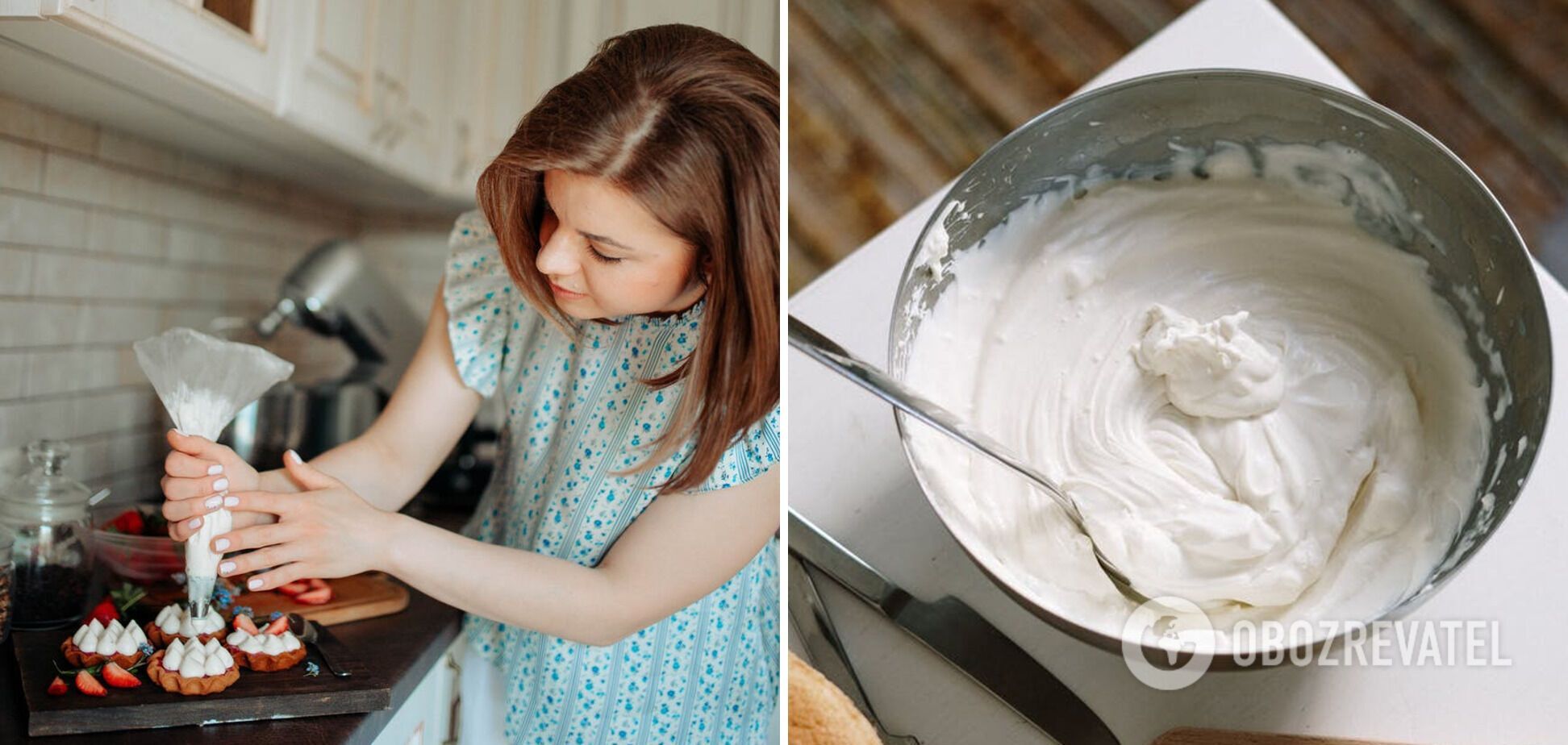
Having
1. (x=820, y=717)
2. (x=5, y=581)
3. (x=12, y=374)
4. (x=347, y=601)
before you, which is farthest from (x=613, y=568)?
(x=12, y=374)

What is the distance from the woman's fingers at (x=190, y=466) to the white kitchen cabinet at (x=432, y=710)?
19cm

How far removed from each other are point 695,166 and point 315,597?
16.8 inches

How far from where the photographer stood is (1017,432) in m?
0.78

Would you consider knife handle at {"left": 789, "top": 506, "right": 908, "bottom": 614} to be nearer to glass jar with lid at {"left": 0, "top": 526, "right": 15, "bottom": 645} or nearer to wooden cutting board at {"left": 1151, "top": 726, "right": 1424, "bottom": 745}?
wooden cutting board at {"left": 1151, "top": 726, "right": 1424, "bottom": 745}

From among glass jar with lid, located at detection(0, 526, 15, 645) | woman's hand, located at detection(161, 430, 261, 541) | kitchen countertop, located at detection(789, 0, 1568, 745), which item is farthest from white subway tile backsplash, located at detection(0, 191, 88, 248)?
kitchen countertop, located at detection(789, 0, 1568, 745)

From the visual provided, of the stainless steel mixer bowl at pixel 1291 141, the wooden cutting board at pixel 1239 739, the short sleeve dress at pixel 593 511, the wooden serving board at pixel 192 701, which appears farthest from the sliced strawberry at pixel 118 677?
the wooden cutting board at pixel 1239 739

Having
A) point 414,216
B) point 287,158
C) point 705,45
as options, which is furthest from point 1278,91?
point 414,216

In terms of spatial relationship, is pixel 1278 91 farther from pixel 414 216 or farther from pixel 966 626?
pixel 414 216

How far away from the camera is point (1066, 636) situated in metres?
0.75

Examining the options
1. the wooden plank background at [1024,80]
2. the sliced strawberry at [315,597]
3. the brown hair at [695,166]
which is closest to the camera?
the brown hair at [695,166]

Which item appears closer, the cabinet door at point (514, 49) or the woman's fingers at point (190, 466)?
the woman's fingers at point (190, 466)

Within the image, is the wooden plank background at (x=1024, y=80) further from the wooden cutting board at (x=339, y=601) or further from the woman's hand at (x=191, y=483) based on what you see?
the woman's hand at (x=191, y=483)

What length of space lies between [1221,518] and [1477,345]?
0.18 metres

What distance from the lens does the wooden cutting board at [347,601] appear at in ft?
2.54
